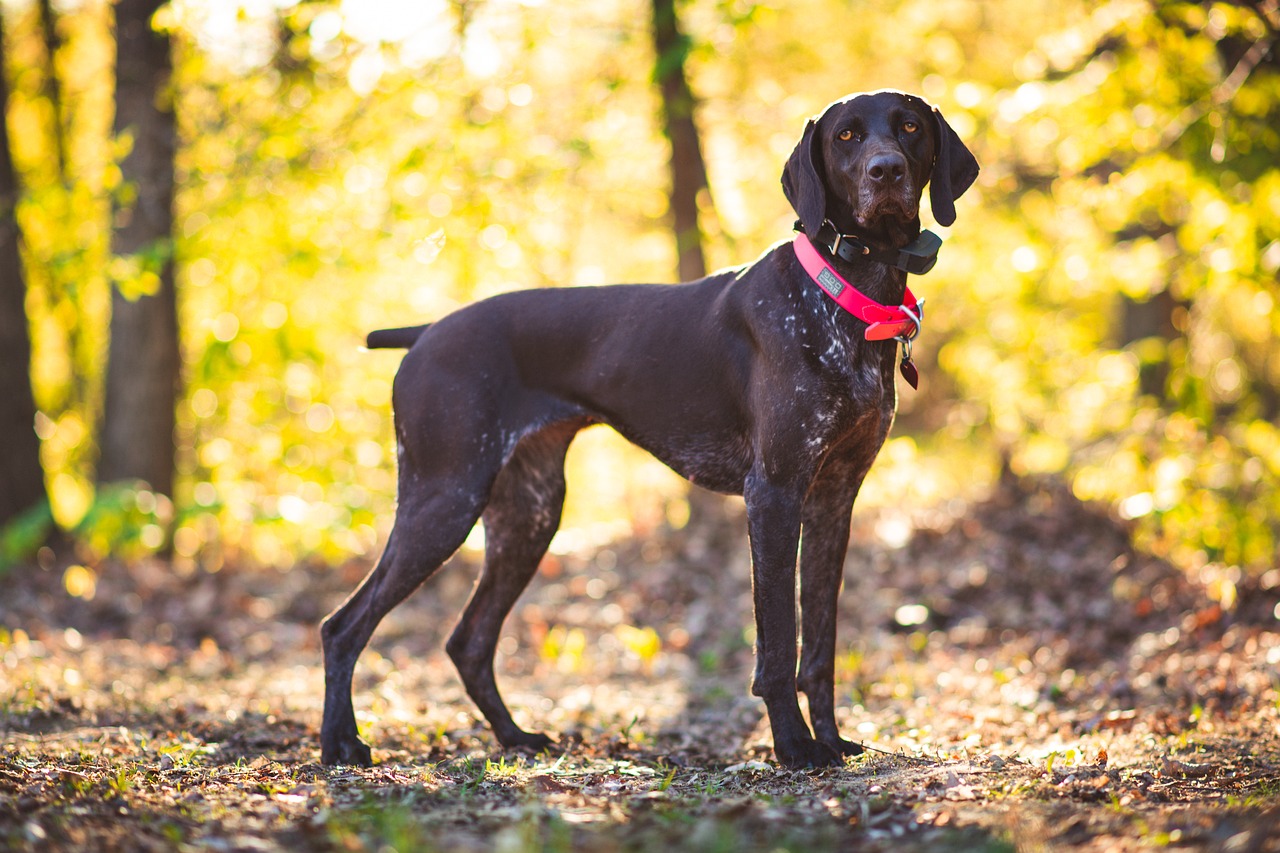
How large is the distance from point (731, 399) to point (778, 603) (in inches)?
Result: 34.0

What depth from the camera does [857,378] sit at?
4.24 metres

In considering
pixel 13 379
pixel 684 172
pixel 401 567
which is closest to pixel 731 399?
pixel 401 567

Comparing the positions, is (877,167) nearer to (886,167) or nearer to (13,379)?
(886,167)

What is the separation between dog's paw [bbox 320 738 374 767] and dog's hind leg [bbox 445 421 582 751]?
2.46ft

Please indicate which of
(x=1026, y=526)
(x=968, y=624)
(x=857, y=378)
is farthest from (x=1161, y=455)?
(x=857, y=378)

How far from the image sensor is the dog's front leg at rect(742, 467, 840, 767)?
4.25m

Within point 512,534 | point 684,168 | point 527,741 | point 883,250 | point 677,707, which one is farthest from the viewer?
point 684,168

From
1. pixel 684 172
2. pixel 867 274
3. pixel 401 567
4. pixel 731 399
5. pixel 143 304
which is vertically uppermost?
pixel 684 172

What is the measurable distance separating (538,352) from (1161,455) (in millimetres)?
5115

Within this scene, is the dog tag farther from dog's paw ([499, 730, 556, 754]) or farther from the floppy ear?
dog's paw ([499, 730, 556, 754])

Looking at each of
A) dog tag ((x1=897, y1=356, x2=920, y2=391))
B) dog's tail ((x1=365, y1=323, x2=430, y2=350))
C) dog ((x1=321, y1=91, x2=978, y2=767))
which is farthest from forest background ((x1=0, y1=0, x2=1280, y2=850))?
dog's tail ((x1=365, y1=323, x2=430, y2=350))

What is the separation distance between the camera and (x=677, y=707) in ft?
19.7

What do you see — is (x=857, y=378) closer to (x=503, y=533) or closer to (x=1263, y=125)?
(x=503, y=533)

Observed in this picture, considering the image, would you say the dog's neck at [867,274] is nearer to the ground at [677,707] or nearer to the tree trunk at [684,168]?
the ground at [677,707]
